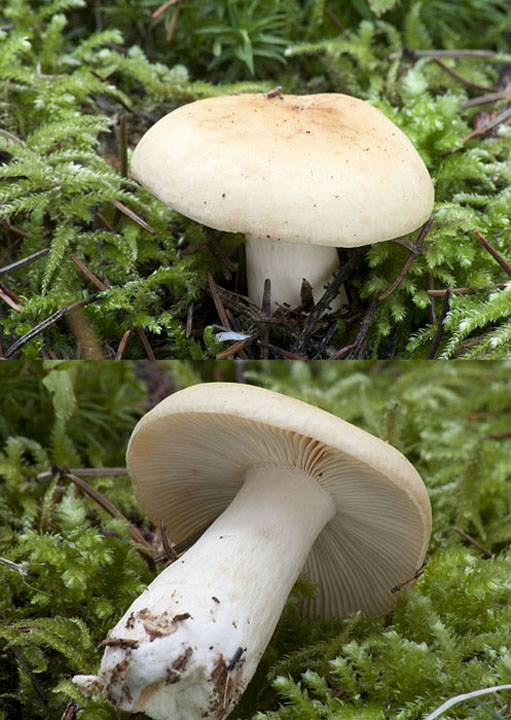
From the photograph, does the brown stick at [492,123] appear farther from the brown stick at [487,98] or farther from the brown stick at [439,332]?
the brown stick at [439,332]

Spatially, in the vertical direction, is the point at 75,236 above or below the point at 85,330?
above

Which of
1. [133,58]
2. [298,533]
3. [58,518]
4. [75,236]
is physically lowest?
[58,518]

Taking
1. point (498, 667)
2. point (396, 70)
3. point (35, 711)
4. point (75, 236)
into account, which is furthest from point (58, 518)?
point (396, 70)

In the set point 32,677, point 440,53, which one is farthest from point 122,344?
point 440,53

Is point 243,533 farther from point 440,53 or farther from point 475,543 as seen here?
point 440,53

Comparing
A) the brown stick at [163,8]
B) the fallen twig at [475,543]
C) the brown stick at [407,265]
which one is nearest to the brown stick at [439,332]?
the brown stick at [407,265]

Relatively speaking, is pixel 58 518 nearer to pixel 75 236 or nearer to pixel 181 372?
pixel 181 372

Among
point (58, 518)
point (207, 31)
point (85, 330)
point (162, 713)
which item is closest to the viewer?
point (162, 713)
